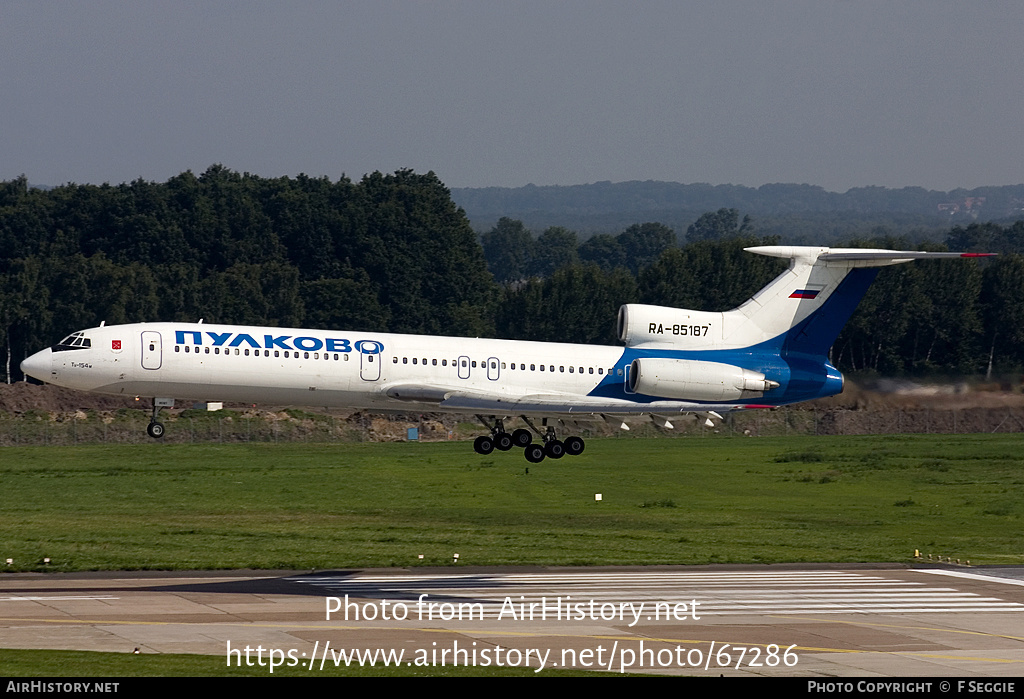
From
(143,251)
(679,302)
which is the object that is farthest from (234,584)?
(143,251)

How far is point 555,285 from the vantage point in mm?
133375

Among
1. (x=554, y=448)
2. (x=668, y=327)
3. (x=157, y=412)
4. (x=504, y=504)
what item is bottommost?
(x=504, y=504)

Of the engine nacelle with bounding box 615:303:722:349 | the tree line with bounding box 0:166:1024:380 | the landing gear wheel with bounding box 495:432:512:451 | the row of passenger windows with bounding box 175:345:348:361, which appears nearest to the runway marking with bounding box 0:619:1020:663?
the landing gear wheel with bounding box 495:432:512:451

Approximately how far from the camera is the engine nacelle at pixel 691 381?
48594 mm

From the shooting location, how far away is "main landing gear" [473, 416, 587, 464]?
49.8 metres

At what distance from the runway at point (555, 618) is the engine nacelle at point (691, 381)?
305 inches

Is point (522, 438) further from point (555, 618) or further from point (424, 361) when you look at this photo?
point (555, 618)

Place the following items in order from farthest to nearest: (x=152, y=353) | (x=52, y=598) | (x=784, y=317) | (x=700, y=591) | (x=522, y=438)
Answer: (x=700, y=591)
(x=52, y=598)
(x=784, y=317)
(x=522, y=438)
(x=152, y=353)

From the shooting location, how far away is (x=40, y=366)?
1848 inches

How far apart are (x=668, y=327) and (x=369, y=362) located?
425 inches

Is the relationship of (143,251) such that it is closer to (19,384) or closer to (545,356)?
(19,384)

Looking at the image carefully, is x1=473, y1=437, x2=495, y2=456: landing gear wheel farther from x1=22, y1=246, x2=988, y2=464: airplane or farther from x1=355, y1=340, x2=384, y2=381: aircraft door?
x1=355, y1=340, x2=384, y2=381: aircraft door

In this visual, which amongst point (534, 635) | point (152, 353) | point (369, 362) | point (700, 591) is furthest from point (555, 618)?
point (152, 353)

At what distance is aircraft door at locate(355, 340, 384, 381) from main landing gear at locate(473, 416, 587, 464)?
4.50 meters
